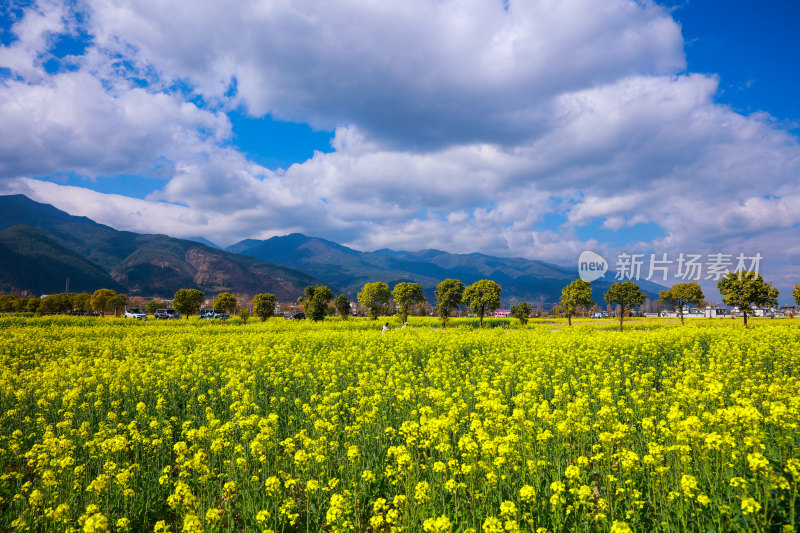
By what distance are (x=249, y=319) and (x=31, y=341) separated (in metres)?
35.4

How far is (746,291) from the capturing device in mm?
39375

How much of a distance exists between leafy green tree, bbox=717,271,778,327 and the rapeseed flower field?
99.7 feet

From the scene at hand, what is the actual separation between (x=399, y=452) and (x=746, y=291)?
1947 inches

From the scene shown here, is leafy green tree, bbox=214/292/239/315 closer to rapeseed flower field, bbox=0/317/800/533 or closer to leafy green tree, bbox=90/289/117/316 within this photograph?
leafy green tree, bbox=90/289/117/316

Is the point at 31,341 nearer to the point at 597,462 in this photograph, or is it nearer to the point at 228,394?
the point at 228,394

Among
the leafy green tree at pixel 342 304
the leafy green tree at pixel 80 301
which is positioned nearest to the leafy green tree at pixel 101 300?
the leafy green tree at pixel 80 301

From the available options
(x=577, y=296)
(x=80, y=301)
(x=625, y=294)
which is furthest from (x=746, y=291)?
(x=80, y=301)

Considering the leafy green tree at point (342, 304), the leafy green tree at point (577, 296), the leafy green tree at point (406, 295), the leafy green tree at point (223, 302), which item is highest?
the leafy green tree at point (577, 296)

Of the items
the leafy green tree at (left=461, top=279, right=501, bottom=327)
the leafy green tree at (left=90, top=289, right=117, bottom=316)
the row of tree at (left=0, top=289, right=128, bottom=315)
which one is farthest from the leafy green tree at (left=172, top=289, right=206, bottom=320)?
the leafy green tree at (left=461, top=279, right=501, bottom=327)

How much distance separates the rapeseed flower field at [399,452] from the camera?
5375 millimetres

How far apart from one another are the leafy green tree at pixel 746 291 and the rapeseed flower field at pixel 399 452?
30374 millimetres

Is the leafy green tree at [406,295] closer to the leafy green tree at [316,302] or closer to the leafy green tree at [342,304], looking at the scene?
the leafy green tree at [342,304]

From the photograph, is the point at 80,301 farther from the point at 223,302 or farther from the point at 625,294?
the point at 625,294

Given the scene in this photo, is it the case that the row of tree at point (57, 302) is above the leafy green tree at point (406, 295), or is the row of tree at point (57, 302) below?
below
